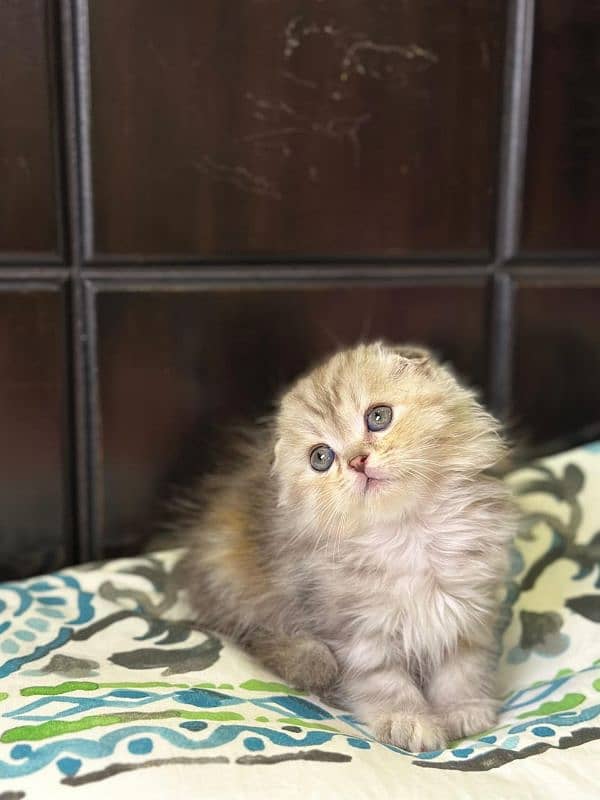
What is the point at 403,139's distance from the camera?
1749 mm

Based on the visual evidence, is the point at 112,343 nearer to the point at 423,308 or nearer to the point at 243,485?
the point at 243,485

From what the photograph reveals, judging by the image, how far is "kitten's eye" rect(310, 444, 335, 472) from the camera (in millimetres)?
1305

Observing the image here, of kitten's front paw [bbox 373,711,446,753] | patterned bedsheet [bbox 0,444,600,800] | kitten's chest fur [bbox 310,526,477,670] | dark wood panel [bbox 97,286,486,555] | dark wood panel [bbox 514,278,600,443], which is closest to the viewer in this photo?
patterned bedsheet [bbox 0,444,600,800]

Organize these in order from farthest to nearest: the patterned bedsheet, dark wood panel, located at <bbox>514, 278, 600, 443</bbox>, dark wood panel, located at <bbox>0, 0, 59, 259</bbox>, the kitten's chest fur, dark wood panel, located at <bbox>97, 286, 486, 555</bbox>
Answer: dark wood panel, located at <bbox>514, 278, 600, 443</bbox>
dark wood panel, located at <bbox>97, 286, 486, 555</bbox>
dark wood panel, located at <bbox>0, 0, 59, 259</bbox>
the kitten's chest fur
the patterned bedsheet

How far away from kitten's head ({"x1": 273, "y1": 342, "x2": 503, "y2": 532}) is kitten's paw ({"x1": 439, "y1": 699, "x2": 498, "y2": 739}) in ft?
1.03

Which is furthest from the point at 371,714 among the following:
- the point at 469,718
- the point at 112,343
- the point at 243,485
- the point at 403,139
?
the point at 403,139

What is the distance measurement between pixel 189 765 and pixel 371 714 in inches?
13.6

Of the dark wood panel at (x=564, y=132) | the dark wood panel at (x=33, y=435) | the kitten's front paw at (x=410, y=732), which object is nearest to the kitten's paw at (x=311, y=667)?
the kitten's front paw at (x=410, y=732)

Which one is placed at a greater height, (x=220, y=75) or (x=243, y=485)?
(x=220, y=75)

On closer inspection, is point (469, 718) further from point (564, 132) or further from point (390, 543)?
point (564, 132)

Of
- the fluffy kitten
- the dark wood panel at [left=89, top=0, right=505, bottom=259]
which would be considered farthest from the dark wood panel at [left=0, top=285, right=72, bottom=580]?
the fluffy kitten

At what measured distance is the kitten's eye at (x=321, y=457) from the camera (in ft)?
4.28

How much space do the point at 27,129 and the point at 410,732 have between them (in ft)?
3.80

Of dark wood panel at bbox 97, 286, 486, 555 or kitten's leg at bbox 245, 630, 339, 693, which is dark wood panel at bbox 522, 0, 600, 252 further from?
kitten's leg at bbox 245, 630, 339, 693
